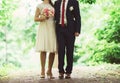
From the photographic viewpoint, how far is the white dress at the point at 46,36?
30.5 feet

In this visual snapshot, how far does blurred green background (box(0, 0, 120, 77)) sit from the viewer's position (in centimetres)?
1620

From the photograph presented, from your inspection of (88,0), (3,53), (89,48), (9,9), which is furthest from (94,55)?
(3,53)

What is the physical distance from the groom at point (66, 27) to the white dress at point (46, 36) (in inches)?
6.0

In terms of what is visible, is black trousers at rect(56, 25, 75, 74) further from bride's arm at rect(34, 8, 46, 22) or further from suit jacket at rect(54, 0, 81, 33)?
bride's arm at rect(34, 8, 46, 22)

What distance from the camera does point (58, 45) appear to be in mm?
9242

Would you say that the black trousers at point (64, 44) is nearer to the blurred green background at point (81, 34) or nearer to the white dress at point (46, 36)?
the white dress at point (46, 36)

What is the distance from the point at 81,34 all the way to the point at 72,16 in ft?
45.1

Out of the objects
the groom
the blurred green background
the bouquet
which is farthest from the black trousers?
the blurred green background

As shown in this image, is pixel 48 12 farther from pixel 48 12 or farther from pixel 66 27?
pixel 66 27

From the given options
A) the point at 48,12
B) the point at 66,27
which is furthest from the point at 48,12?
the point at 66,27

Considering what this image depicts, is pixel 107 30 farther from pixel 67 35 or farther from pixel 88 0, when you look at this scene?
pixel 67 35

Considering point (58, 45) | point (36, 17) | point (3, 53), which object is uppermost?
point (36, 17)

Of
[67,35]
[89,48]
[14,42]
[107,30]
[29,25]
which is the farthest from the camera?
[14,42]

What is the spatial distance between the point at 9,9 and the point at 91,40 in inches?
154
